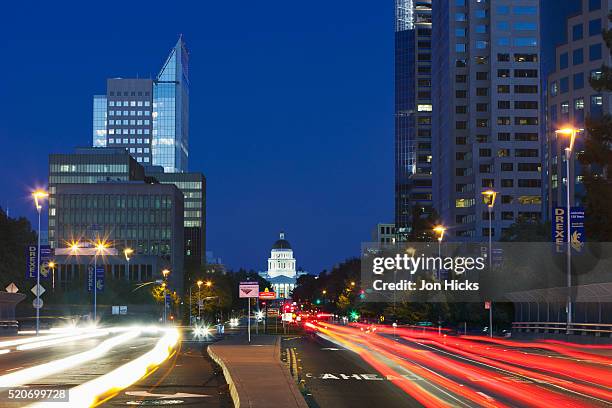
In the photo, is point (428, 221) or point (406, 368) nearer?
point (406, 368)

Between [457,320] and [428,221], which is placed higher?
[428,221]

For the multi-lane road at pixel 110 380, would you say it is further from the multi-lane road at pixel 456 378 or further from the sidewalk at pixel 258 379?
the multi-lane road at pixel 456 378

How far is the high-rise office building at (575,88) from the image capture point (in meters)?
120

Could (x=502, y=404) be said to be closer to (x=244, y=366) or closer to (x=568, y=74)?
(x=244, y=366)

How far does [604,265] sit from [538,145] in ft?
371

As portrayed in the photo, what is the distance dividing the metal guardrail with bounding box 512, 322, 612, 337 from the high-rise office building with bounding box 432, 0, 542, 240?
98828mm

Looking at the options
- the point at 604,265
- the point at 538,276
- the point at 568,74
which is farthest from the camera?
the point at 568,74

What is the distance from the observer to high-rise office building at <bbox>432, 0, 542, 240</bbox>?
173 m

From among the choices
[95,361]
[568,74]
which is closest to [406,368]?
[95,361]

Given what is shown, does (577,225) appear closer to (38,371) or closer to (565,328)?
(565,328)

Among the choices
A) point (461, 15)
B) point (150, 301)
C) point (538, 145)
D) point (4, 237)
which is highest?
point (461, 15)

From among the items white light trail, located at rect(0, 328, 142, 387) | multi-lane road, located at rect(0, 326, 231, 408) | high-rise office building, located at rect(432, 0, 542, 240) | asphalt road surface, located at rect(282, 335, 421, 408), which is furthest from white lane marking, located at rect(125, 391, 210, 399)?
high-rise office building, located at rect(432, 0, 542, 240)

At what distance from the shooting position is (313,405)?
69.2ft

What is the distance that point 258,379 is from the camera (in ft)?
83.0
